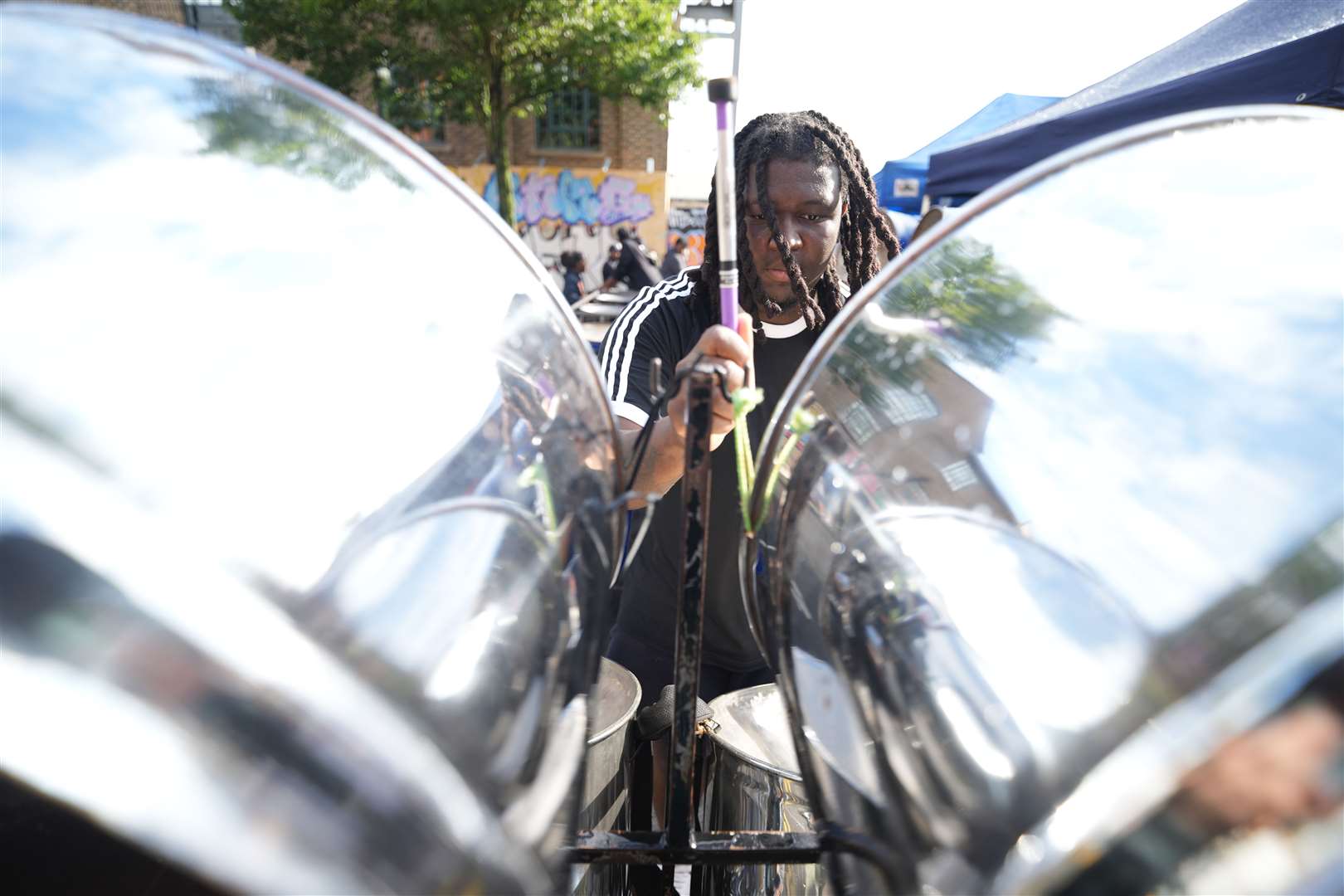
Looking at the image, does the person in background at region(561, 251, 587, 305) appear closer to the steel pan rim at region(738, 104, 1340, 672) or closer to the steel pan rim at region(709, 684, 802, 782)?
the steel pan rim at region(709, 684, 802, 782)

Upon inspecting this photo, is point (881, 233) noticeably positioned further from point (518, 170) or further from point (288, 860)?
point (518, 170)

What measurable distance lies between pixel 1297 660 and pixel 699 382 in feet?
1.43

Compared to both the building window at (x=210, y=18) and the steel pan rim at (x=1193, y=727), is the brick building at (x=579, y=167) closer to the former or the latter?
the building window at (x=210, y=18)

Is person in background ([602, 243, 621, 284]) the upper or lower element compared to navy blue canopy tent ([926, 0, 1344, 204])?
lower

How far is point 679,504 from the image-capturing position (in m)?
1.47

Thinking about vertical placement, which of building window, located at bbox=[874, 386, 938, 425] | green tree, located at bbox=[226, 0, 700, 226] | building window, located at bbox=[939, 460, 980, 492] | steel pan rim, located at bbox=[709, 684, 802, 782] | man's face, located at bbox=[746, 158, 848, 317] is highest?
green tree, located at bbox=[226, 0, 700, 226]

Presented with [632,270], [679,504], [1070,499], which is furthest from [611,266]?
[1070,499]

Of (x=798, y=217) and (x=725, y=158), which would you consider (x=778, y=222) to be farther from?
(x=725, y=158)

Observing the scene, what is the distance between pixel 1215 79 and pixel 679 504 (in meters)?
2.43

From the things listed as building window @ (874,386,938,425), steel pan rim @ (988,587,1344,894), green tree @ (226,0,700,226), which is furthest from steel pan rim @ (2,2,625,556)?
green tree @ (226,0,700,226)

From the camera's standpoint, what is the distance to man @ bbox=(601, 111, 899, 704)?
56.6 inches

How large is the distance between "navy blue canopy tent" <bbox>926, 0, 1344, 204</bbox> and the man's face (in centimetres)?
179

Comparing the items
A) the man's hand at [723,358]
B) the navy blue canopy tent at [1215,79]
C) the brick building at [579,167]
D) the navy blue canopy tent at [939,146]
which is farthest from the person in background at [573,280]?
the man's hand at [723,358]

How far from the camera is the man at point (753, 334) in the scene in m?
1.44
